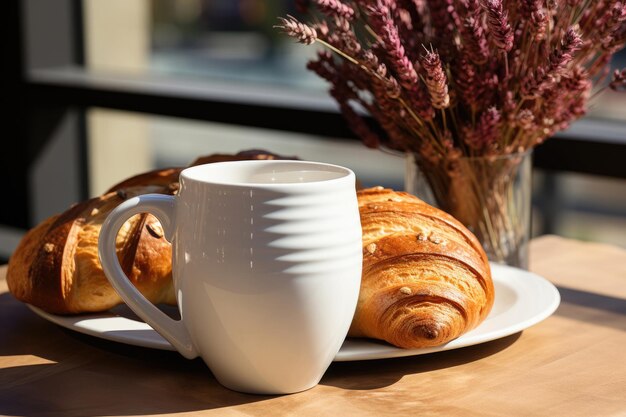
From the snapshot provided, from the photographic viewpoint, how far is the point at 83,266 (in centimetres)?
85

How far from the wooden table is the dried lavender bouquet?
0.19 meters

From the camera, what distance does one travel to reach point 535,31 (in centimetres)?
85

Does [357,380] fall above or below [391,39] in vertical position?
below

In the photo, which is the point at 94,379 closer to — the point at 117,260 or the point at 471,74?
the point at 117,260

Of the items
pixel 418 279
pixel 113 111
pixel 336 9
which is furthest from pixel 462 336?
pixel 113 111

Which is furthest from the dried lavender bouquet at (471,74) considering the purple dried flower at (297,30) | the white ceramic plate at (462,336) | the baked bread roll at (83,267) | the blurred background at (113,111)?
the blurred background at (113,111)

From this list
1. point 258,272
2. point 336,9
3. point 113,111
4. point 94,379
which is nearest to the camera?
point 258,272

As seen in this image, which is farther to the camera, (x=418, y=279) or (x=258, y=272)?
(x=418, y=279)

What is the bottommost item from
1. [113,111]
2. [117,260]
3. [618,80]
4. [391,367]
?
[113,111]

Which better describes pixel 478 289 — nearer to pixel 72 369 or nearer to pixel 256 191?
pixel 256 191

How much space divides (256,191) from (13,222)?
230 cm

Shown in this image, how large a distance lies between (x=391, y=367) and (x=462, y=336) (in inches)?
2.6

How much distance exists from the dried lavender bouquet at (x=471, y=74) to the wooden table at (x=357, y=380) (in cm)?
19

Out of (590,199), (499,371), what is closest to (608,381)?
(499,371)
